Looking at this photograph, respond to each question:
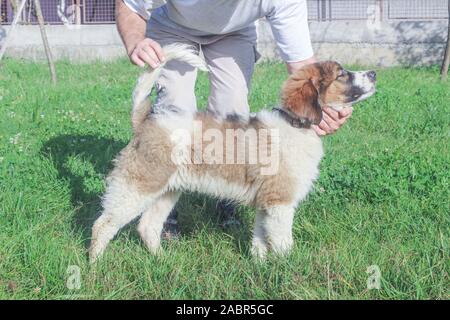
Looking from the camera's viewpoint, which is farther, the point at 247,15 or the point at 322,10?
the point at 322,10

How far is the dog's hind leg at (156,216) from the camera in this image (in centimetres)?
405

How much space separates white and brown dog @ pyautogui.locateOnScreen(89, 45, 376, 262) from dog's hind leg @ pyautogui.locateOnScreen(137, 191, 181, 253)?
166 millimetres

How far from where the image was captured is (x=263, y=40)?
12.9 meters

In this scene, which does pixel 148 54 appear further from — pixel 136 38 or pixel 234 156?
pixel 234 156

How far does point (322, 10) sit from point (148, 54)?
10.3m

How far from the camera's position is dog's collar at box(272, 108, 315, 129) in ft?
12.4

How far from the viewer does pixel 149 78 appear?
368 cm

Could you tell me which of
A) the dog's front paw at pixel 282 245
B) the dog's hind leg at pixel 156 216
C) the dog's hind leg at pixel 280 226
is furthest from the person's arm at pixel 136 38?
the dog's front paw at pixel 282 245

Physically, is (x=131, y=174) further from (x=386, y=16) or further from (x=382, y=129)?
(x=386, y=16)

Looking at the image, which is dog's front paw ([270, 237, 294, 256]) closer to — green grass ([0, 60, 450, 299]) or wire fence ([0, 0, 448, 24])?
green grass ([0, 60, 450, 299])

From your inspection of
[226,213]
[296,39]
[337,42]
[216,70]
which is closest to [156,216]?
[226,213]

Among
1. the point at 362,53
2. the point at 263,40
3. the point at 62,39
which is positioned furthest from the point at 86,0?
the point at 362,53

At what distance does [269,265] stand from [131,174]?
928 mm

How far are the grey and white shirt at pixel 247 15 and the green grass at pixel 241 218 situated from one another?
1.10 m
